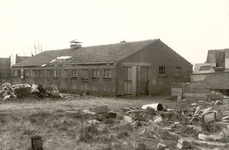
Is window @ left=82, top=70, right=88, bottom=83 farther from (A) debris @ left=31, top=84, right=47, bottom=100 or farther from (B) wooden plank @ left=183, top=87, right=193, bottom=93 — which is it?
(B) wooden plank @ left=183, top=87, right=193, bottom=93

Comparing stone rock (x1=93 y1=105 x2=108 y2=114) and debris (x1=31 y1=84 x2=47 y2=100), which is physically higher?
debris (x1=31 y1=84 x2=47 y2=100)

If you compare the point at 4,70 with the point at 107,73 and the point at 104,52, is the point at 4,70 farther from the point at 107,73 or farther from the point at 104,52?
the point at 107,73

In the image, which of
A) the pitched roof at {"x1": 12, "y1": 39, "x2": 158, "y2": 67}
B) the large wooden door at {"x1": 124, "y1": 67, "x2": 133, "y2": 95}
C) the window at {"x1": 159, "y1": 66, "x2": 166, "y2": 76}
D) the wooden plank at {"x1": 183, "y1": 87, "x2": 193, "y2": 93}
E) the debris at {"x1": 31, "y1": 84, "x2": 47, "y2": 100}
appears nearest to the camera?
the wooden plank at {"x1": 183, "y1": 87, "x2": 193, "y2": 93}

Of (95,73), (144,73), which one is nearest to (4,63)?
(95,73)

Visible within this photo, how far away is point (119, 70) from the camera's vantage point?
2141cm

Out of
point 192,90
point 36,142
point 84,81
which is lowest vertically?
point 36,142

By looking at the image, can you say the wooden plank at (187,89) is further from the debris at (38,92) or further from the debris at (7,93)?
the debris at (7,93)

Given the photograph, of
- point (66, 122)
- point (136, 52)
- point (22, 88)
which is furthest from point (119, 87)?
point (66, 122)

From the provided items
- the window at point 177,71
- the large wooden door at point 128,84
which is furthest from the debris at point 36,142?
the window at point 177,71

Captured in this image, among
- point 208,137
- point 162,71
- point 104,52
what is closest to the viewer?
point 208,137

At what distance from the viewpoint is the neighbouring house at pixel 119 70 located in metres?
21.9

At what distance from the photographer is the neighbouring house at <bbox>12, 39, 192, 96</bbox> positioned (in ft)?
71.9

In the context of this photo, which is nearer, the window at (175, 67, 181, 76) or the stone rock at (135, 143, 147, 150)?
the stone rock at (135, 143, 147, 150)

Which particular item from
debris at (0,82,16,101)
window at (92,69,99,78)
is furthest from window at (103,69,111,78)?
debris at (0,82,16,101)
